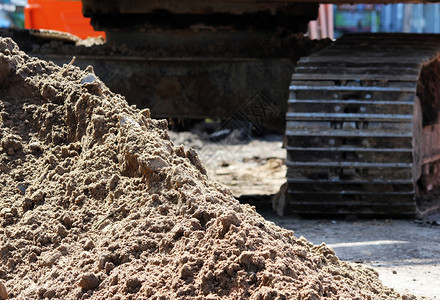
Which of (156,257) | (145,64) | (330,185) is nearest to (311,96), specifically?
(330,185)

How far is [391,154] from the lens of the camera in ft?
18.2

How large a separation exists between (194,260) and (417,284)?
4.91 feet

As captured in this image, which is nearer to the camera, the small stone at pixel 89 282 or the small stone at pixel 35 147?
the small stone at pixel 89 282

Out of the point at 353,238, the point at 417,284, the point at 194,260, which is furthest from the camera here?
the point at 353,238

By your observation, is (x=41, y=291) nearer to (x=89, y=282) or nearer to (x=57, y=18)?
(x=89, y=282)

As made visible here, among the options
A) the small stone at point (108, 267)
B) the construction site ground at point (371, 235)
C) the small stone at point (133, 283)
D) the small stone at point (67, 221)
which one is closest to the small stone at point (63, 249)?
the small stone at point (67, 221)

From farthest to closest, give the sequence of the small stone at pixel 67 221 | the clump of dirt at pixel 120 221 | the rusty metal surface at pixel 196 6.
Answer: the rusty metal surface at pixel 196 6
the small stone at pixel 67 221
the clump of dirt at pixel 120 221

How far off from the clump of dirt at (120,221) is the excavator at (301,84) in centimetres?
219

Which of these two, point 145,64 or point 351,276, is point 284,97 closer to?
point 145,64

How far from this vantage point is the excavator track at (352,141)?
557 centimetres

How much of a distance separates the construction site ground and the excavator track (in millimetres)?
159

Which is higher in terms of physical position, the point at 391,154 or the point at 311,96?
the point at 311,96

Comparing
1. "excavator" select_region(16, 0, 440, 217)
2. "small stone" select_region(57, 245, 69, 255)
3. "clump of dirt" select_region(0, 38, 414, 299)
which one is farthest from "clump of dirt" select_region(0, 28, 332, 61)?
"small stone" select_region(57, 245, 69, 255)

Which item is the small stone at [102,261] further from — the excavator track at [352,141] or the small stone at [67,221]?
the excavator track at [352,141]
